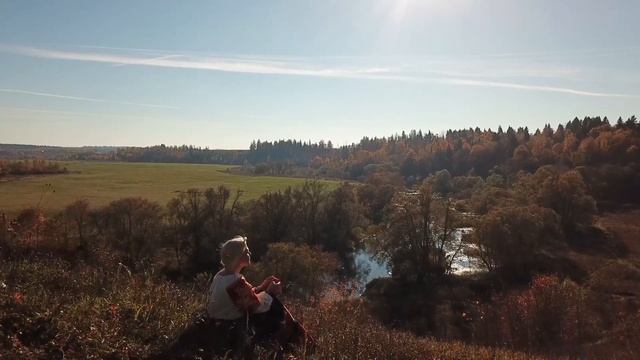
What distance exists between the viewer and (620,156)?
9450cm

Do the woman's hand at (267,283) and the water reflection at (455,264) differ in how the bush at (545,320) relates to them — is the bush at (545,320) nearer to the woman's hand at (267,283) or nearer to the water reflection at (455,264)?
the water reflection at (455,264)

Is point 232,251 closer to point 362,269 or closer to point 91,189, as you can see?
point 362,269

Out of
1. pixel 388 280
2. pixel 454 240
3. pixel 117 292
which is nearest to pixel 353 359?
pixel 117 292

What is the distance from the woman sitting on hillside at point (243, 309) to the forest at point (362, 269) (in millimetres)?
504

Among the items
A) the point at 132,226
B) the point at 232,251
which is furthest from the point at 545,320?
the point at 132,226

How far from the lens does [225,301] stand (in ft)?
19.3

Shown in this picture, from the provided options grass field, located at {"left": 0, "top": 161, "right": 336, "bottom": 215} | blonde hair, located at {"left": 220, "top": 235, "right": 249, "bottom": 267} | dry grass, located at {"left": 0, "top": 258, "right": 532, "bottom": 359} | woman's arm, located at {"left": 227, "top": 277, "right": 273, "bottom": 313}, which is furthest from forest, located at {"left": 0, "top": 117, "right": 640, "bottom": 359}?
grass field, located at {"left": 0, "top": 161, "right": 336, "bottom": 215}

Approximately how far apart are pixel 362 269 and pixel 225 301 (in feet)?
162

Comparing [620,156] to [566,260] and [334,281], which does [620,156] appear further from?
[334,281]


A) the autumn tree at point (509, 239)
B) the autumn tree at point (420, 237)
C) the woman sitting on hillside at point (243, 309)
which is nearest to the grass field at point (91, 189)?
the autumn tree at point (420, 237)

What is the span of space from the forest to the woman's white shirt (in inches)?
24.4

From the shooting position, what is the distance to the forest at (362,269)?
6000 mm

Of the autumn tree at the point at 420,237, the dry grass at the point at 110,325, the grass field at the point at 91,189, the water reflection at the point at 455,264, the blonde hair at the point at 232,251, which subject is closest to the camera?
the dry grass at the point at 110,325

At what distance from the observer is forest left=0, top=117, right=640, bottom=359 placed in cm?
600
